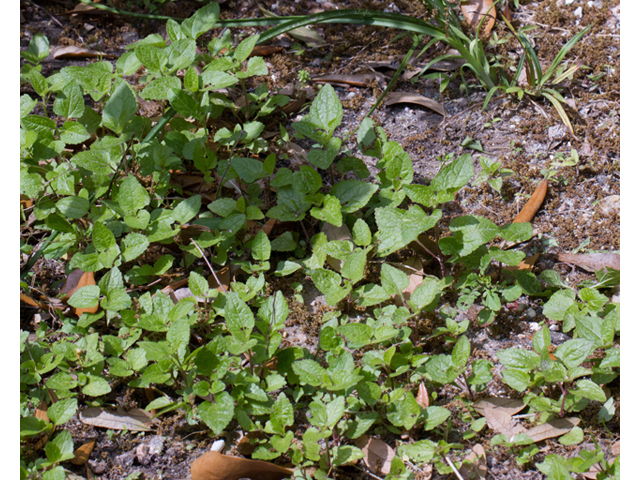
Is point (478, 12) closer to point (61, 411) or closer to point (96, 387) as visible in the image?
point (96, 387)

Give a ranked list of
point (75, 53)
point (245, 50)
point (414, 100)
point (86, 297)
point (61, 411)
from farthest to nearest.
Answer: point (75, 53) → point (414, 100) → point (245, 50) → point (86, 297) → point (61, 411)

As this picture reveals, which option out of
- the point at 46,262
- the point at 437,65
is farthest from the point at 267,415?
the point at 437,65

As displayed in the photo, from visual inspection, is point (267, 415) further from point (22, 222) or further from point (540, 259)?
point (22, 222)

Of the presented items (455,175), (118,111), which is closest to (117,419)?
(118,111)

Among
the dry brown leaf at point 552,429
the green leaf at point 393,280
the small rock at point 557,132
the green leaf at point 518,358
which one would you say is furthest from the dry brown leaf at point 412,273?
the small rock at point 557,132

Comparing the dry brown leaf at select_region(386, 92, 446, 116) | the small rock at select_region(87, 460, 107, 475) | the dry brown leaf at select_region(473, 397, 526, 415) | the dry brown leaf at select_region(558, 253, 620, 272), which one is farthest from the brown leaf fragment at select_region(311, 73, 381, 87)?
the small rock at select_region(87, 460, 107, 475)
